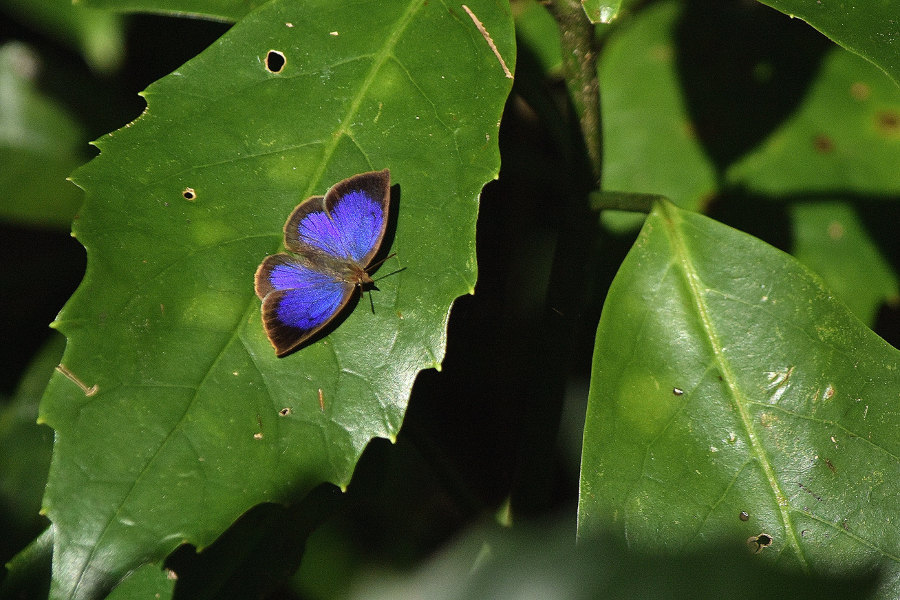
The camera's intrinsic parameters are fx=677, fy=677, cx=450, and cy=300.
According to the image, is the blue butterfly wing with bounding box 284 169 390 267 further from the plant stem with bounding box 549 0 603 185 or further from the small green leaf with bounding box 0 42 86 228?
the small green leaf with bounding box 0 42 86 228

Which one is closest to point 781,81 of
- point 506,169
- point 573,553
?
point 506,169

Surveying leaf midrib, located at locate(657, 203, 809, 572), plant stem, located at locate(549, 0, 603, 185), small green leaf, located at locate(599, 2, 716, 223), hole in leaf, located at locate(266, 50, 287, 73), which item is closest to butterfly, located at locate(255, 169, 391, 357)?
hole in leaf, located at locate(266, 50, 287, 73)

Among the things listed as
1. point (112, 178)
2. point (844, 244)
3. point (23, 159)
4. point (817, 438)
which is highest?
point (112, 178)

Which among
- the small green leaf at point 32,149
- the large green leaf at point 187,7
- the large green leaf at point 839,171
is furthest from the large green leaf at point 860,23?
the small green leaf at point 32,149

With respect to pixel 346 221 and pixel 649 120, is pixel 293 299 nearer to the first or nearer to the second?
pixel 346 221

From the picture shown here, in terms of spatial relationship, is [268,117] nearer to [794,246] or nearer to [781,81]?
[794,246]

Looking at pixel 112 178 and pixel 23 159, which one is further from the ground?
pixel 112 178

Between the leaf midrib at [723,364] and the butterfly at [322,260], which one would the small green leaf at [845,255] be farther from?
the butterfly at [322,260]
